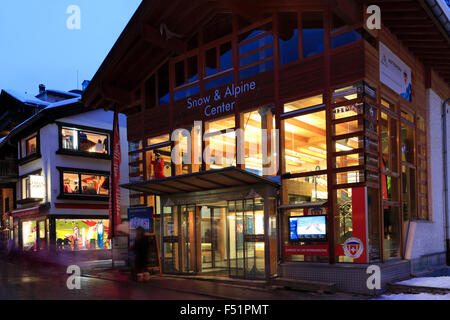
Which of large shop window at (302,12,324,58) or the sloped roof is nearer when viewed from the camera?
large shop window at (302,12,324,58)

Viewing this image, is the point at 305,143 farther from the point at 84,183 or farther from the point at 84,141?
the point at 84,141

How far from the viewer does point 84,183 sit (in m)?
28.1

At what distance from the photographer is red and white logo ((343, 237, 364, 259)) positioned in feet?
39.5

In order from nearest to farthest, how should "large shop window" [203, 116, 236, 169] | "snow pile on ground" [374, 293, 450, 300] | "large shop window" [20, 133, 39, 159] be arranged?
"snow pile on ground" [374, 293, 450, 300] → "large shop window" [203, 116, 236, 169] → "large shop window" [20, 133, 39, 159]

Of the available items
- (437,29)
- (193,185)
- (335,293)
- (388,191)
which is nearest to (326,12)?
(437,29)

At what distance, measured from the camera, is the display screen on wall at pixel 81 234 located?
26969mm

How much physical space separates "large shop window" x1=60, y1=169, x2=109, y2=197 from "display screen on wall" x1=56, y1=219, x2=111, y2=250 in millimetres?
1750

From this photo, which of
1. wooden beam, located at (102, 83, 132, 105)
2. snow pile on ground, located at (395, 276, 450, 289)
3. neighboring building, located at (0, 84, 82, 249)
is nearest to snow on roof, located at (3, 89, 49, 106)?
neighboring building, located at (0, 84, 82, 249)

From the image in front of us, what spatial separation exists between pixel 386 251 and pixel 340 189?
2.36m

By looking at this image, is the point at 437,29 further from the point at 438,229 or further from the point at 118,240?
the point at 118,240

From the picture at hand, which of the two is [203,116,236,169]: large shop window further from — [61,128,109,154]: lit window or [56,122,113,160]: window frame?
[61,128,109,154]: lit window

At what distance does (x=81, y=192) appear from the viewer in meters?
Answer: 27.7

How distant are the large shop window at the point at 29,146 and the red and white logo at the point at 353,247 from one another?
2215cm

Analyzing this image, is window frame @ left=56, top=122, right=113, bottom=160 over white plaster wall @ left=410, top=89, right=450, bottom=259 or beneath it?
over
